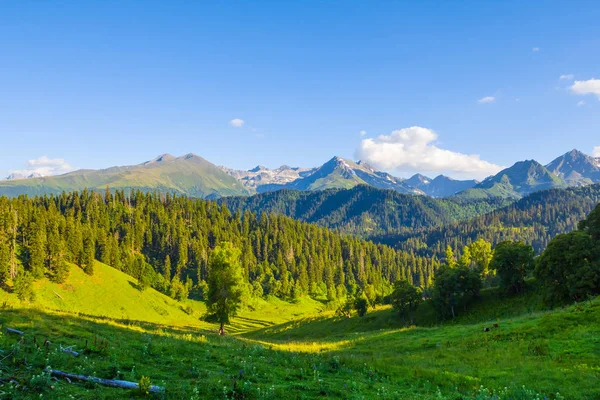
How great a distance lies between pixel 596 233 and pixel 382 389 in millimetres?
67585

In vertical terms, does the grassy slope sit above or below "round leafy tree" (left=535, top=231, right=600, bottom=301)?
below

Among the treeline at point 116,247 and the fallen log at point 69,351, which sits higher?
the fallen log at point 69,351

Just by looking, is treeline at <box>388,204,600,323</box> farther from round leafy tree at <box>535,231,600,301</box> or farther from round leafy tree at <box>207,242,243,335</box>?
round leafy tree at <box>207,242,243,335</box>

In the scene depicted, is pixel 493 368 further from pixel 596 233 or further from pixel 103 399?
pixel 596 233

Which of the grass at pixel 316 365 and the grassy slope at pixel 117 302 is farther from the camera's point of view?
the grassy slope at pixel 117 302

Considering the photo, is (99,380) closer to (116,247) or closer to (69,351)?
(69,351)

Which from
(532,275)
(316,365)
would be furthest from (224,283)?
(532,275)

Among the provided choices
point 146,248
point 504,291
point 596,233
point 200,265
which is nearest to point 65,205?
point 146,248

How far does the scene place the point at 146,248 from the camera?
574 ft

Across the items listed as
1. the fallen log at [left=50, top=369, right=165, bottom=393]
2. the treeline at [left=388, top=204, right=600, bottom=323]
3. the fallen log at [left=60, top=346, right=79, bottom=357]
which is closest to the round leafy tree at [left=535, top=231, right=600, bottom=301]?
the treeline at [left=388, top=204, right=600, bottom=323]

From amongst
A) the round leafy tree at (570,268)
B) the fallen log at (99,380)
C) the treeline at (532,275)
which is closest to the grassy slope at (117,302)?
the treeline at (532,275)

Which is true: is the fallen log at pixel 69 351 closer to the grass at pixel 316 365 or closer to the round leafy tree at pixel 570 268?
the grass at pixel 316 365

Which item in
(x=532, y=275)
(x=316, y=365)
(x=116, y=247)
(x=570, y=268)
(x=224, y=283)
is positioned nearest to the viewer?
(x=316, y=365)

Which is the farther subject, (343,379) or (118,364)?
(343,379)
